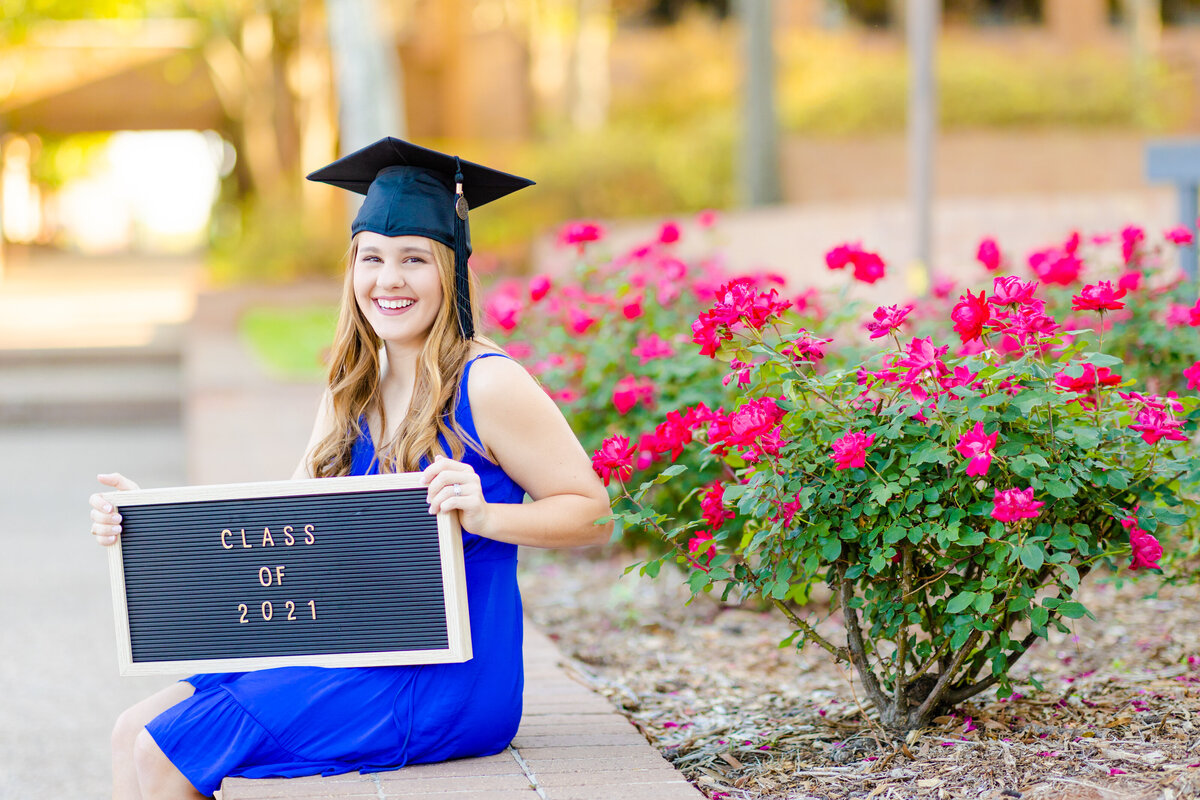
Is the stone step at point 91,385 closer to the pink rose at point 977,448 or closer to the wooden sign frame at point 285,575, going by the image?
the wooden sign frame at point 285,575

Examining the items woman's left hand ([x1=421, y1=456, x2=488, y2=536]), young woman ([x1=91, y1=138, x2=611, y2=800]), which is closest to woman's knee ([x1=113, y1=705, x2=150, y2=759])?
young woman ([x1=91, y1=138, x2=611, y2=800])

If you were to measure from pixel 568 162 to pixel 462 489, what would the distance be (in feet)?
50.1

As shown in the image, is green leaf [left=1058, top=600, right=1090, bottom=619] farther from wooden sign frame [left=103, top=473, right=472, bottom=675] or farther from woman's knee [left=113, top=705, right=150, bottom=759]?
woman's knee [left=113, top=705, right=150, bottom=759]

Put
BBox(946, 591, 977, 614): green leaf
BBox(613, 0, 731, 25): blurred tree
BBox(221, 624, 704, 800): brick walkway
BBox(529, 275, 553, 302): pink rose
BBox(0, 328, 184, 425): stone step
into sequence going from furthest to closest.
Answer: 1. BBox(613, 0, 731, 25): blurred tree
2. BBox(0, 328, 184, 425): stone step
3. BBox(529, 275, 553, 302): pink rose
4. BBox(946, 591, 977, 614): green leaf
5. BBox(221, 624, 704, 800): brick walkway

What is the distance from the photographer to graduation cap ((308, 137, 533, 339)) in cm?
265

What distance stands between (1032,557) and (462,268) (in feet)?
4.04

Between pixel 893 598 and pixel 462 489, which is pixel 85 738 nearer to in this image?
pixel 462 489

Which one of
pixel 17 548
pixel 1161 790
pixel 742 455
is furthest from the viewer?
pixel 17 548

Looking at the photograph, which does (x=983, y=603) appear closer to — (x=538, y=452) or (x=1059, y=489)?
(x=1059, y=489)

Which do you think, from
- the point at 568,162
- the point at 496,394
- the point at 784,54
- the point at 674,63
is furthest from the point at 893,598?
the point at 674,63

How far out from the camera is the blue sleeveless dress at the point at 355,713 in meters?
2.54

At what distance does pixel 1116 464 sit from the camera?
2639 millimetres

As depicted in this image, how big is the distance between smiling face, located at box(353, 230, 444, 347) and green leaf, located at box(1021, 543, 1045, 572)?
1.22 meters

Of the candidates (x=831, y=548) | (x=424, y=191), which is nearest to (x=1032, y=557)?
(x=831, y=548)
